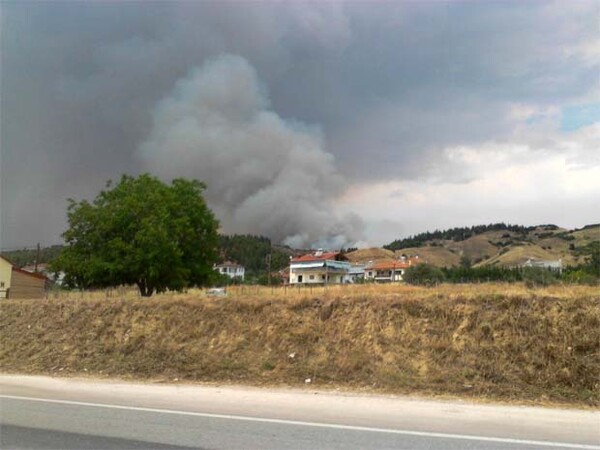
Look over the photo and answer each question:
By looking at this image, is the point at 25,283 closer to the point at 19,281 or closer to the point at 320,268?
the point at 19,281

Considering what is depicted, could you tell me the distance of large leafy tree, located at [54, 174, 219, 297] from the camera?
36.6m

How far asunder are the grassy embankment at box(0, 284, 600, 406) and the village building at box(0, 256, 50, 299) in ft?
161

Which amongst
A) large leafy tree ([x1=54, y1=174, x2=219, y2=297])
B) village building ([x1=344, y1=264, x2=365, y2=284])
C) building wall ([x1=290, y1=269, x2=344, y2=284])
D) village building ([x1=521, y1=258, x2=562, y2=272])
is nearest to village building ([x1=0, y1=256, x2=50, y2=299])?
large leafy tree ([x1=54, y1=174, x2=219, y2=297])

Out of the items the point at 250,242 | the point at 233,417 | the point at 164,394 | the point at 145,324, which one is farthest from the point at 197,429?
the point at 250,242

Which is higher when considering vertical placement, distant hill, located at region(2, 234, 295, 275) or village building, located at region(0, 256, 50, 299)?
distant hill, located at region(2, 234, 295, 275)

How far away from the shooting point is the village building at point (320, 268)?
11431cm

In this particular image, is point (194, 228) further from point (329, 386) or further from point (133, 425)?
point (133, 425)

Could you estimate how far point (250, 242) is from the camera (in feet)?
603

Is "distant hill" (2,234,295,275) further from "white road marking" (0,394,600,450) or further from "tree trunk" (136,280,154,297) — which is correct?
"white road marking" (0,394,600,450)

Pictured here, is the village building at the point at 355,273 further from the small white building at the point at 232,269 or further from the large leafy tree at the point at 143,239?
the large leafy tree at the point at 143,239

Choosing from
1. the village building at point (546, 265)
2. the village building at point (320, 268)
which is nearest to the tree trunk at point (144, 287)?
the village building at point (546, 265)

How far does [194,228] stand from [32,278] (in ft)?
128

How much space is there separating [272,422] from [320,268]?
10914 centimetres

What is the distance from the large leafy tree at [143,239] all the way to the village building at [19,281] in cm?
2358
